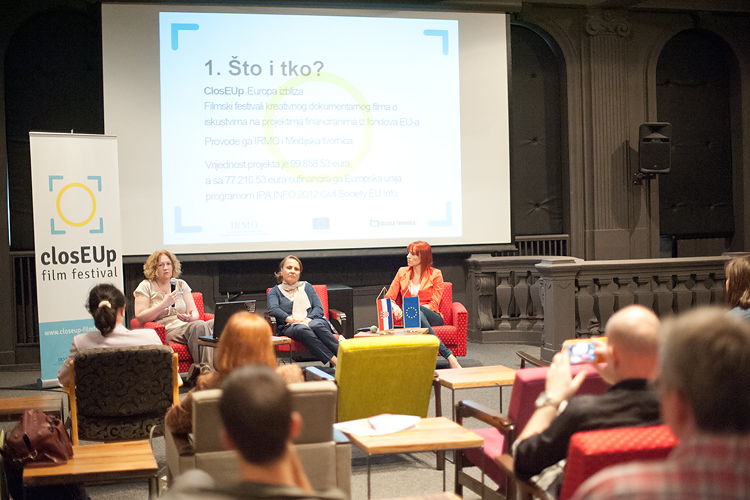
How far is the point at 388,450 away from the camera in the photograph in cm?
262

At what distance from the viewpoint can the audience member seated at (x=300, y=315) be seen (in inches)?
222

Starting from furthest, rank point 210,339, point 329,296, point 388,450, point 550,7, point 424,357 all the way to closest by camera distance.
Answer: point 550,7 < point 329,296 < point 210,339 < point 424,357 < point 388,450

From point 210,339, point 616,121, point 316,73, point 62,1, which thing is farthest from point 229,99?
point 616,121

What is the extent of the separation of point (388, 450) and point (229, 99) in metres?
4.72

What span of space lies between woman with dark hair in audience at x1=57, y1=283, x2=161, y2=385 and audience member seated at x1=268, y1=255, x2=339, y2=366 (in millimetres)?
2008

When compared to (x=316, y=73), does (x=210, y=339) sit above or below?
below

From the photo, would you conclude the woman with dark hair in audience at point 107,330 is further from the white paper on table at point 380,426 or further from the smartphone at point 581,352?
the smartphone at point 581,352

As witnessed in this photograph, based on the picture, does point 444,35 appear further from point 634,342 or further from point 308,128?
point 634,342

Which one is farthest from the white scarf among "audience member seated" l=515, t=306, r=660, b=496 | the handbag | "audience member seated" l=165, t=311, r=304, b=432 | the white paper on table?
"audience member seated" l=515, t=306, r=660, b=496

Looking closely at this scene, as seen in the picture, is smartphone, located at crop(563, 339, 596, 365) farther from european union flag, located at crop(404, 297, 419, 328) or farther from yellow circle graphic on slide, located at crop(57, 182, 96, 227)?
yellow circle graphic on slide, located at crop(57, 182, 96, 227)

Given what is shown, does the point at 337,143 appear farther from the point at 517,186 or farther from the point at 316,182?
the point at 517,186

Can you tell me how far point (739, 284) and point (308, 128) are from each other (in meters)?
4.35

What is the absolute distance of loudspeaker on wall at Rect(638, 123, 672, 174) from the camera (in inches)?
312

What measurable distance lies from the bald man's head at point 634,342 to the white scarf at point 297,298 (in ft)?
13.1
